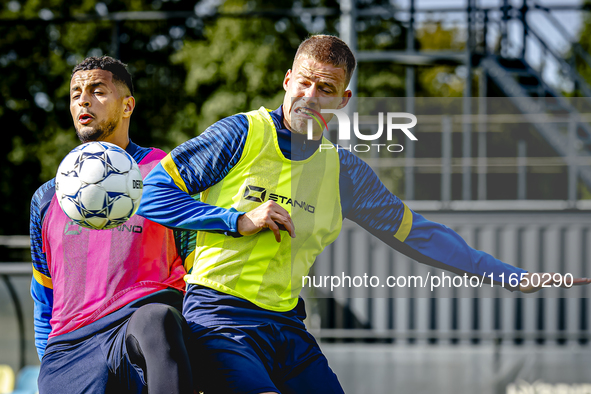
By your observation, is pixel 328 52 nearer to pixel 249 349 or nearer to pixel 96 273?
pixel 249 349

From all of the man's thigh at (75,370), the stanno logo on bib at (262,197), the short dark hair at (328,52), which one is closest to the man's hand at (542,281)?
the stanno logo on bib at (262,197)

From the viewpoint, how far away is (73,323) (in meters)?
2.46

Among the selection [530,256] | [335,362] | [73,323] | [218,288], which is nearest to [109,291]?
[73,323]

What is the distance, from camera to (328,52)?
7.68ft

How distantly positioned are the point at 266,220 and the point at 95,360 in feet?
2.95

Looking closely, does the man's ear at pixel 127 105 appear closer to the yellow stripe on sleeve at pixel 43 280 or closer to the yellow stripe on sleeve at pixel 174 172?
the yellow stripe on sleeve at pixel 174 172

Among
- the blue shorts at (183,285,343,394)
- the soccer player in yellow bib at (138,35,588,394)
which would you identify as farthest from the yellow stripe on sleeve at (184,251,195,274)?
the blue shorts at (183,285,343,394)

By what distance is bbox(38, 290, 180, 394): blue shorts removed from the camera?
2.25m

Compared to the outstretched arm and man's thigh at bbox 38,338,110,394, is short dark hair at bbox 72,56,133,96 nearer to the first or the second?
the outstretched arm

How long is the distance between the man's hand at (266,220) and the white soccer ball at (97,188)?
43cm

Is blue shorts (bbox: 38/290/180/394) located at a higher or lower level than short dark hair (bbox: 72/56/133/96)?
lower

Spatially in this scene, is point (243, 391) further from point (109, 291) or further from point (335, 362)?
point (335, 362)

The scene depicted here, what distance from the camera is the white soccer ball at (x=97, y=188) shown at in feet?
7.34

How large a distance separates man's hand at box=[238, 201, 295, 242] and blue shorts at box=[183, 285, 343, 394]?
11.3 inches
